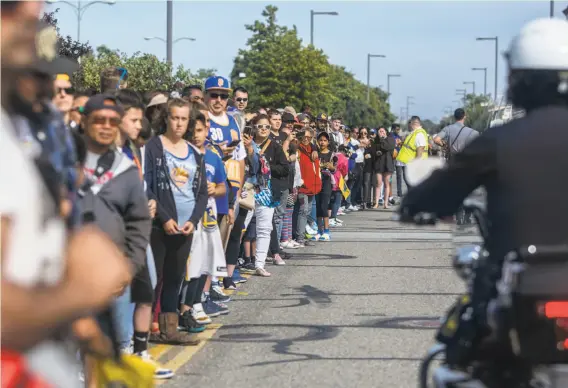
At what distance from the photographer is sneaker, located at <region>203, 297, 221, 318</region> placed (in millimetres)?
10410

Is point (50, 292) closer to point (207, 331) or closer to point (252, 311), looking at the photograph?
point (207, 331)

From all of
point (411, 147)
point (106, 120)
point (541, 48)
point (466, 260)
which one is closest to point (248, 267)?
point (106, 120)

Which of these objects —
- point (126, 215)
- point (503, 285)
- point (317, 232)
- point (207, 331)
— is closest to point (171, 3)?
point (317, 232)

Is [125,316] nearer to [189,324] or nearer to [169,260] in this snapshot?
[169,260]

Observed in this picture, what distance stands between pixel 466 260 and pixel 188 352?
4.64 meters

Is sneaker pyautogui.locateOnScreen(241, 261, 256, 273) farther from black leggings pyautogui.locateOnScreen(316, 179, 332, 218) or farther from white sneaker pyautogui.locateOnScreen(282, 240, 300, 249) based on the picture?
black leggings pyautogui.locateOnScreen(316, 179, 332, 218)

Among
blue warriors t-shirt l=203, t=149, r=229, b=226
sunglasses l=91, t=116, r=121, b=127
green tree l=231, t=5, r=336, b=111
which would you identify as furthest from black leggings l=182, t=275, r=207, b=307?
green tree l=231, t=5, r=336, b=111

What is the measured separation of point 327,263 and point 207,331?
565cm

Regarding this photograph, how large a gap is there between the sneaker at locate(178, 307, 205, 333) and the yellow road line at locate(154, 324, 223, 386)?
0.05 meters

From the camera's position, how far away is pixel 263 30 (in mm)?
100438

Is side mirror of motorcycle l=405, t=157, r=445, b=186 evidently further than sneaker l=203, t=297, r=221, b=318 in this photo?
No

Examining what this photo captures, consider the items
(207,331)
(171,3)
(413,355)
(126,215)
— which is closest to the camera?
(126,215)

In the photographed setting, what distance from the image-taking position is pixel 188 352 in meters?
8.48

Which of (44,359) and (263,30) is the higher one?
(263,30)
